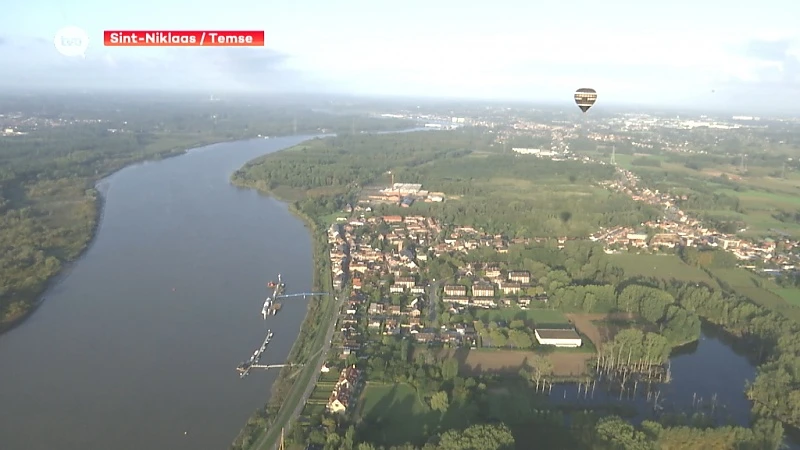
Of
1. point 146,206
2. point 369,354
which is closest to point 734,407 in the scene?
point 369,354

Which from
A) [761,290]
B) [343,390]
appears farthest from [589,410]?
[761,290]

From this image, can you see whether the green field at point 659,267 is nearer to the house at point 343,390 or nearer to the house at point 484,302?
the house at point 484,302

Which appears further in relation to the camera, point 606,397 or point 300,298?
point 300,298

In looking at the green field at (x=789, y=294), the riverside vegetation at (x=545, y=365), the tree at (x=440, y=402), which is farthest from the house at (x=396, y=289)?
the green field at (x=789, y=294)

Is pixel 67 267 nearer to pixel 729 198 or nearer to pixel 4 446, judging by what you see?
pixel 4 446

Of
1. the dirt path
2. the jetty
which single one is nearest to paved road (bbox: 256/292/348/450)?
the jetty

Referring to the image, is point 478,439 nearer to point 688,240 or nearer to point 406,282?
point 406,282

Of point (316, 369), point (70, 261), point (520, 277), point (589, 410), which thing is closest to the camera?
point (589, 410)

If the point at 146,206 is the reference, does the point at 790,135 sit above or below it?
above
